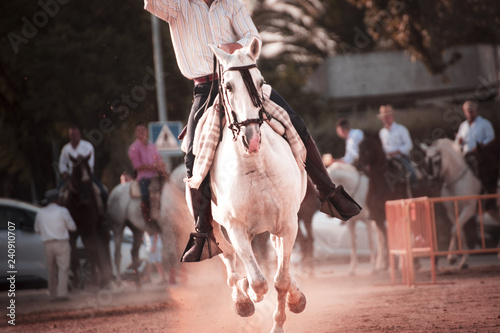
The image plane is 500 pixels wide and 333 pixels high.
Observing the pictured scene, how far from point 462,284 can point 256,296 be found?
677 centimetres

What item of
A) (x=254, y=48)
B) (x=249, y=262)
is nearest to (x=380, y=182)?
(x=249, y=262)

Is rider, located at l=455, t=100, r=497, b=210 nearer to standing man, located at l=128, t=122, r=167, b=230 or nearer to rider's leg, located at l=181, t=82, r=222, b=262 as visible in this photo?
standing man, located at l=128, t=122, r=167, b=230

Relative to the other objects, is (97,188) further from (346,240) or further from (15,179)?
(15,179)

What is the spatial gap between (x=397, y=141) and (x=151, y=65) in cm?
1033

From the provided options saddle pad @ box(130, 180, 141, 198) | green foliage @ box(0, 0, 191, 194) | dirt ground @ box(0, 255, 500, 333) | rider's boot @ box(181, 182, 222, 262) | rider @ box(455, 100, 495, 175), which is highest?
green foliage @ box(0, 0, 191, 194)

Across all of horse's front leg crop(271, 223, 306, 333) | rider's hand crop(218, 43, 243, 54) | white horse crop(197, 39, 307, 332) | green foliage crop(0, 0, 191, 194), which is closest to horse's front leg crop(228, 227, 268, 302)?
white horse crop(197, 39, 307, 332)

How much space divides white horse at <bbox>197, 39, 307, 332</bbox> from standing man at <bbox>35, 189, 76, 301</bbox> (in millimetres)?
9416

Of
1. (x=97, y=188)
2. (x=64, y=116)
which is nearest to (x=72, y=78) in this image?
(x=64, y=116)

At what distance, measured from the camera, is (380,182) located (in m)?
18.1

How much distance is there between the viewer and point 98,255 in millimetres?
18844

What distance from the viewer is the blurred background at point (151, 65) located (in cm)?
2559

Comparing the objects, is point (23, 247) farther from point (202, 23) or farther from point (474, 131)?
point (202, 23)

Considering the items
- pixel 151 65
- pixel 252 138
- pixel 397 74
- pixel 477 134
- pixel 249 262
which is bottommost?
pixel 249 262

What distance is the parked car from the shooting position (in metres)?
18.6
